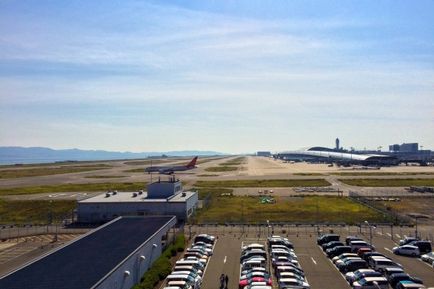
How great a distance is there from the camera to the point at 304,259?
3844cm

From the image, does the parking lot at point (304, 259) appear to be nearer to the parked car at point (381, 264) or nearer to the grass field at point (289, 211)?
the parked car at point (381, 264)

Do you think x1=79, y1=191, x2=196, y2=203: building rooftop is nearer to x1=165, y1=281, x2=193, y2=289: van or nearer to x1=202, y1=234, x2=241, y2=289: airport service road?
x1=202, y1=234, x2=241, y2=289: airport service road

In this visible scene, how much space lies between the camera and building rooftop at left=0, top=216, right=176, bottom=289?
73.6 feet

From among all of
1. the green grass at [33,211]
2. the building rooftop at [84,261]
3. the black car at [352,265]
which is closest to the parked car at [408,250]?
the black car at [352,265]

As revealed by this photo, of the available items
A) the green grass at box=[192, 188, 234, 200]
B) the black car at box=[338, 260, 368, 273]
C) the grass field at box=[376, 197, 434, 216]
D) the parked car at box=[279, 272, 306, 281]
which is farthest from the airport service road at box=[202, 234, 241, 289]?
the green grass at box=[192, 188, 234, 200]

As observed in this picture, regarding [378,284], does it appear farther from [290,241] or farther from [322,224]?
[322,224]

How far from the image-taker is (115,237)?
34094 mm

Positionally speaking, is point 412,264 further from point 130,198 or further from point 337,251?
point 130,198

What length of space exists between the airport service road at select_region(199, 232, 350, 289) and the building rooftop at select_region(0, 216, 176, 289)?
18.7 ft

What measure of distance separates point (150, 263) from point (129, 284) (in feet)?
20.7

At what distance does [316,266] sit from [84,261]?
60.6 feet

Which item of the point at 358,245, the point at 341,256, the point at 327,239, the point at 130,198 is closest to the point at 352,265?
the point at 341,256

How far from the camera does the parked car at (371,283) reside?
96.4 feet

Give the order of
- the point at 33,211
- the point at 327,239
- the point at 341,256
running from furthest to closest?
the point at 33,211 → the point at 327,239 → the point at 341,256
